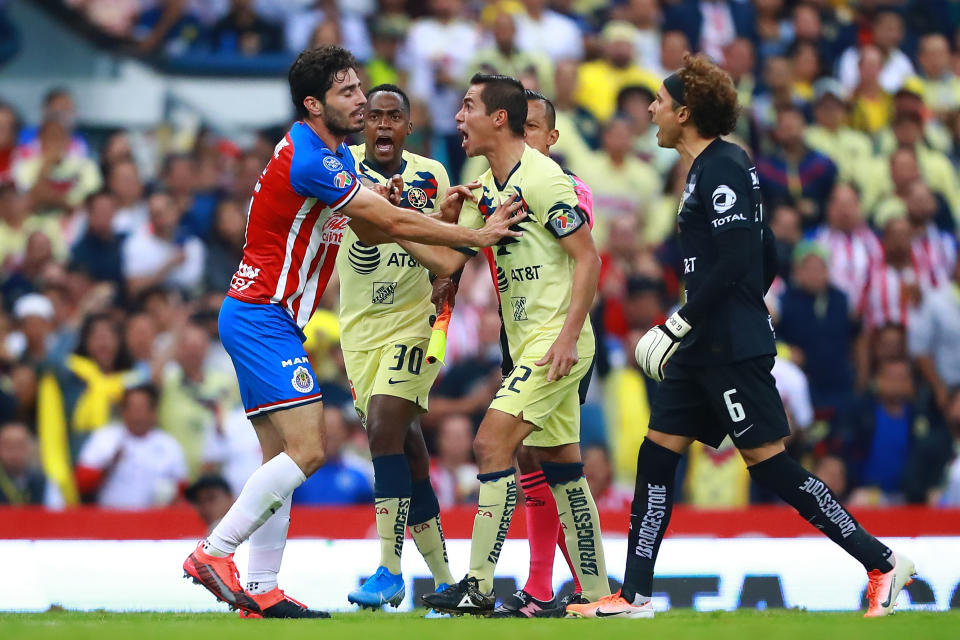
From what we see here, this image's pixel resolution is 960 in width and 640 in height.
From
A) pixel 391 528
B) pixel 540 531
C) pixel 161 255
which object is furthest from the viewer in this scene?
pixel 161 255

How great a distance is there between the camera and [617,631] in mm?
6082

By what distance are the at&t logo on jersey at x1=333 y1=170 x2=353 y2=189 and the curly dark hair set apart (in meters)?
1.82

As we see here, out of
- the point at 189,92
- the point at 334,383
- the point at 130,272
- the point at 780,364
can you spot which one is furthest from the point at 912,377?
the point at 189,92

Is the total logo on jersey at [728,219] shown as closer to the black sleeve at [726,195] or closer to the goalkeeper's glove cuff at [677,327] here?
the black sleeve at [726,195]

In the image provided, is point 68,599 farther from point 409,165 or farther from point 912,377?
point 912,377

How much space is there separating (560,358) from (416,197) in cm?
162

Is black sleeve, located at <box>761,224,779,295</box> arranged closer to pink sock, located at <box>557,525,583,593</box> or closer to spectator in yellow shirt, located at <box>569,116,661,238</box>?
pink sock, located at <box>557,525,583,593</box>

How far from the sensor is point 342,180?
7164mm

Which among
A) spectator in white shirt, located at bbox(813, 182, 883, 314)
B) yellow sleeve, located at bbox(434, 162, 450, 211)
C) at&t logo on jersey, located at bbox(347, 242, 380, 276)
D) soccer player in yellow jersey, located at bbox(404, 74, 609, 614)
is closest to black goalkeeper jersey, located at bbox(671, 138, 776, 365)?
soccer player in yellow jersey, located at bbox(404, 74, 609, 614)

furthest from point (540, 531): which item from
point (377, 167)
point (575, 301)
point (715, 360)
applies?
point (377, 167)

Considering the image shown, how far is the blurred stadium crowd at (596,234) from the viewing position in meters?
11.4

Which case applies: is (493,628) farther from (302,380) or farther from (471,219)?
(471,219)

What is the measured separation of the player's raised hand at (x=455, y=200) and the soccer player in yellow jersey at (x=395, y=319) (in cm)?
35

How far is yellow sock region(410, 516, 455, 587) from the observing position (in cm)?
803
